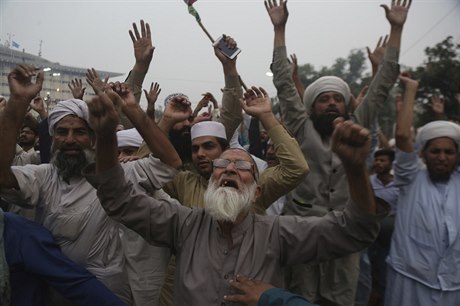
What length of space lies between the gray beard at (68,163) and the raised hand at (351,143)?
4.93ft

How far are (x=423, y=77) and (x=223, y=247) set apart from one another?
15.9 m

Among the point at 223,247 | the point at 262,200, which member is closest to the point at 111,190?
the point at 223,247

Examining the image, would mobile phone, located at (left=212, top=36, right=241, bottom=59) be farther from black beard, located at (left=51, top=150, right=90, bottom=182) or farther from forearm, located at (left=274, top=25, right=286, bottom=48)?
black beard, located at (left=51, top=150, right=90, bottom=182)

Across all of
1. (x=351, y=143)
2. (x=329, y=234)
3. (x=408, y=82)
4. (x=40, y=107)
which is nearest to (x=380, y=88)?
(x=408, y=82)

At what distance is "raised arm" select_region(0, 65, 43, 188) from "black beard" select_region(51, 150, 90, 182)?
0.31 m

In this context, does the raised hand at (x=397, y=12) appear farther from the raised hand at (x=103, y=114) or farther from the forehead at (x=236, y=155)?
the raised hand at (x=103, y=114)

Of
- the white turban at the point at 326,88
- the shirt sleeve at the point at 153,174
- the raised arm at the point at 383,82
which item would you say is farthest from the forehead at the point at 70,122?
the raised arm at the point at 383,82

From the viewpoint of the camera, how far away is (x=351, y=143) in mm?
1607

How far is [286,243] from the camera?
6.65 feet

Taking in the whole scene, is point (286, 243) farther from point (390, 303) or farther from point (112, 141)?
point (390, 303)

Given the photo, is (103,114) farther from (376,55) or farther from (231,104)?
(376,55)

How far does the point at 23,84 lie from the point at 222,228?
1.27 metres

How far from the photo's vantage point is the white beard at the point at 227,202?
2012mm

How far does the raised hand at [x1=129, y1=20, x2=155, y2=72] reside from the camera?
3.69 m
